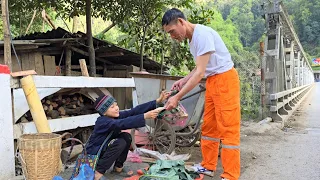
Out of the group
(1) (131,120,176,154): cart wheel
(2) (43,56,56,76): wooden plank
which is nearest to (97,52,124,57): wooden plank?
(2) (43,56,56,76): wooden plank

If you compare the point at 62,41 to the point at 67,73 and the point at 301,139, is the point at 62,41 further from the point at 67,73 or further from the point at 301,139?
the point at 301,139

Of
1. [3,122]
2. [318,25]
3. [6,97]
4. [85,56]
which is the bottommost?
[3,122]

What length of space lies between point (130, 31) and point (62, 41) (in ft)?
10.2

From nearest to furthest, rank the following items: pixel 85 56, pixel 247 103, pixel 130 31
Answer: pixel 85 56
pixel 130 31
pixel 247 103

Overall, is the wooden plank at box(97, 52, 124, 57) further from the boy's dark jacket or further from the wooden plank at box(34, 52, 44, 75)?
the boy's dark jacket

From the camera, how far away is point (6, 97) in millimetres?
3096

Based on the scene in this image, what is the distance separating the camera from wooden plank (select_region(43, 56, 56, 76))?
7309 millimetres

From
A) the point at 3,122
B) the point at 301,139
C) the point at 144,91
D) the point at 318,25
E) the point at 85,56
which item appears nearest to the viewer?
the point at 3,122

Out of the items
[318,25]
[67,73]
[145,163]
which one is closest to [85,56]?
[67,73]

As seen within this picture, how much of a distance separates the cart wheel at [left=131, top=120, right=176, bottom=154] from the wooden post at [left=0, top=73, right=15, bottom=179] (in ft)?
5.76

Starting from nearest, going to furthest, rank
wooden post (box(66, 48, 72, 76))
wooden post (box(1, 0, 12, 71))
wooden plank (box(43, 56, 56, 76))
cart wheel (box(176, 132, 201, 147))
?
wooden post (box(1, 0, 12, 71))
cart wheel (box(176, 132, 201, 147))
wooden plank (box(43, 56, 56, 76))
wooden post (box(66, 48, 72, 76))

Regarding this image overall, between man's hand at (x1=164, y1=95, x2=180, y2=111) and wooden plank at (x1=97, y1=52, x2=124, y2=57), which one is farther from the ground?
wooden plank at (x1=97, y1=52, x2=124, y2=57)

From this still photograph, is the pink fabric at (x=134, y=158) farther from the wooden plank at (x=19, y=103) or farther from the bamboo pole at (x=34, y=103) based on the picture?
the wooden plank at (x=19, y=103)

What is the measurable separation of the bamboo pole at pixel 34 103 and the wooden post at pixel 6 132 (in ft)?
0.53
